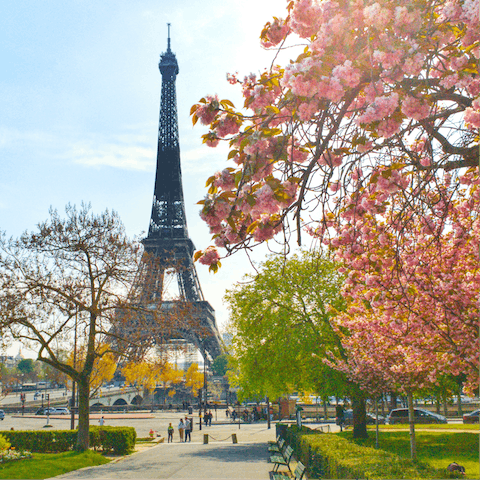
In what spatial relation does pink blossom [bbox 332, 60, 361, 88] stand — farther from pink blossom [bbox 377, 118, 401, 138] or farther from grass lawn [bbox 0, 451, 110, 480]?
grass lawn [bbox 0, 451, 110, 480]

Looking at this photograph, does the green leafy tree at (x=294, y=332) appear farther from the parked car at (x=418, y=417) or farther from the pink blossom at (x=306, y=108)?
the pink blossom at (x=306, y=108)

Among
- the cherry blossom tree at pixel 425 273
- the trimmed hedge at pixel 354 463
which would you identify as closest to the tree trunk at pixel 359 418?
the trimmed hedge at pixel 354 463

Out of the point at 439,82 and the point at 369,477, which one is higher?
the point at 439,82

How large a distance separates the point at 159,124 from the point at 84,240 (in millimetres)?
57953

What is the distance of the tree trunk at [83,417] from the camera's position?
2216 cm

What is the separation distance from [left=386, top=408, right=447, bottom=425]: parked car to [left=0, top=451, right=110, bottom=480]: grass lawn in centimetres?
2607

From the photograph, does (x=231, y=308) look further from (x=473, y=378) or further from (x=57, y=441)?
(x=473, y=378)

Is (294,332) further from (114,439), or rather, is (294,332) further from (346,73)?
(346,73)

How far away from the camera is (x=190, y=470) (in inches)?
667

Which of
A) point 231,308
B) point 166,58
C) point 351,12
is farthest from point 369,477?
point 166,58

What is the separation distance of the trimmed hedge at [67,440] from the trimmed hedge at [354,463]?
11.6 metres

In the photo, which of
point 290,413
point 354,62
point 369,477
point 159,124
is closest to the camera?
point 354,62

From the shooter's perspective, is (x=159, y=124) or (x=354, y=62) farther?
(x=159, y=124)

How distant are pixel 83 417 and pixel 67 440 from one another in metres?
4.06
